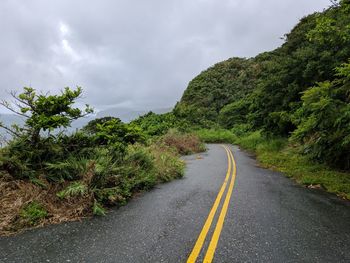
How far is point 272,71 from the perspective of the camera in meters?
21.9

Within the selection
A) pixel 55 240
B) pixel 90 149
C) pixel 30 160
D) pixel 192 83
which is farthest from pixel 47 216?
pixel 192 83

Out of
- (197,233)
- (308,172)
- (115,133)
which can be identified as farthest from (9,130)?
(308,172)

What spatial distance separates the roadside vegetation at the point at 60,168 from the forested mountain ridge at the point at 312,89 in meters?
6.37

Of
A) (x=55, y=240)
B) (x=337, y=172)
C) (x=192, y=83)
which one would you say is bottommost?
(x=337, y=172)

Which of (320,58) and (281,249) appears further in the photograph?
(320,58)

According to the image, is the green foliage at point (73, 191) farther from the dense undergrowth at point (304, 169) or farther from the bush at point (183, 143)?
the bush at point (183, 143)

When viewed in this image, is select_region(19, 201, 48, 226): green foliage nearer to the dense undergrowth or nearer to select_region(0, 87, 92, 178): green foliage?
select_region(0, 87, 92, 178): green foliage

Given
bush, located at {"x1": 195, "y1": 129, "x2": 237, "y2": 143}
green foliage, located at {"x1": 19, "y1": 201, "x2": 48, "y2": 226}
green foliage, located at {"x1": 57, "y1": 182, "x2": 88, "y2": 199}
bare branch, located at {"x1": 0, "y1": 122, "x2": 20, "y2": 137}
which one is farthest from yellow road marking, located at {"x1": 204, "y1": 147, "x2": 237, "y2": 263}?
bush, located at {"x1": 195, "y1": 129, "x2": 237, "y2": 143}

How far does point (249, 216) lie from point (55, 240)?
3987mm

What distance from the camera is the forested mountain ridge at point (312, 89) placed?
965 centimetres

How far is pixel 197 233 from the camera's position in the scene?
5.36 metres

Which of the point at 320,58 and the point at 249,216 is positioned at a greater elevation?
the point at 320,58

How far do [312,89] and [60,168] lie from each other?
8632mm

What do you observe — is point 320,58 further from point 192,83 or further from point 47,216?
point 192,83
